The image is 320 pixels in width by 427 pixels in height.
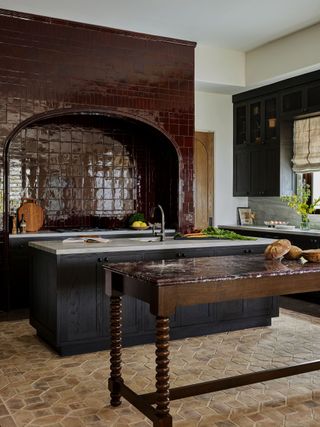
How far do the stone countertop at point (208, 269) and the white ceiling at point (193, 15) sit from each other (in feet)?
12.9

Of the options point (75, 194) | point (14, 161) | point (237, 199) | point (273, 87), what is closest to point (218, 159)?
point (237, 199)

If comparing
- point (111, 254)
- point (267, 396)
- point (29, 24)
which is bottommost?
point (267, 396)

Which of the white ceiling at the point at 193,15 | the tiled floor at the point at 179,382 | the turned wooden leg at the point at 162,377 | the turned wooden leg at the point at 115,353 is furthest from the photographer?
the white ceiling at the point at 193,15

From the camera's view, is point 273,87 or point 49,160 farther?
point 273,87

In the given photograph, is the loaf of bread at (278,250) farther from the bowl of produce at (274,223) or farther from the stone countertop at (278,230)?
the bowl of produce at (274,223)

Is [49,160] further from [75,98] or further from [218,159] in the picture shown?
[218,159]

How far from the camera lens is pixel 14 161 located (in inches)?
287

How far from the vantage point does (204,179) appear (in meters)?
9.20

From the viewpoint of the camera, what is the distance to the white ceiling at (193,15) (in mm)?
6457

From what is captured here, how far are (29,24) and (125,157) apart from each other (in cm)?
239

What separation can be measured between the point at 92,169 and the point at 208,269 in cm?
474

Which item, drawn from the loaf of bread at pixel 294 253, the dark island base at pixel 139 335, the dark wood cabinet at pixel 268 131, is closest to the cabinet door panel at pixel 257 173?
the dark wood cabinet at pixel 268 131

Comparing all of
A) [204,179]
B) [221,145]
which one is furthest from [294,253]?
[221,145]

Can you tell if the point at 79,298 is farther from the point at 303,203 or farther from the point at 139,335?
the point at 303,203
